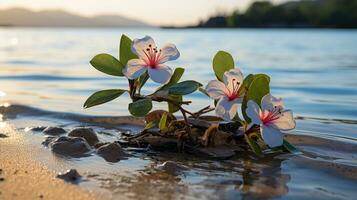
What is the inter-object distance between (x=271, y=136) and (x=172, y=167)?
1.54ft

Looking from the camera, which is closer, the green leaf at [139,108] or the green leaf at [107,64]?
the green leaf at [139,108]

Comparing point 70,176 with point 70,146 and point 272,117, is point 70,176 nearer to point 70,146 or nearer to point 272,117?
point 70,146

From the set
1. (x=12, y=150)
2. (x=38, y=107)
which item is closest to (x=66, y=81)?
(x=38, y=107)

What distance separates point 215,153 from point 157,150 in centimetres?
33

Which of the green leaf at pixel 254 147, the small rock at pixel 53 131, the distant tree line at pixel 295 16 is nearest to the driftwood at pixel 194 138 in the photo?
the green leaf at pixel 254 147

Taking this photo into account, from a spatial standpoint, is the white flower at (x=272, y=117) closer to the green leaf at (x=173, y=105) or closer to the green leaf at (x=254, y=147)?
the green leaf at (x=254, y=147)

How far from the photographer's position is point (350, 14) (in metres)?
93.6

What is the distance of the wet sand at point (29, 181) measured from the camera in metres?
1.94

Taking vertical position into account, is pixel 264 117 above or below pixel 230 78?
below

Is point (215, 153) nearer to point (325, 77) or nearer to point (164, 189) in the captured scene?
point (164, 189)

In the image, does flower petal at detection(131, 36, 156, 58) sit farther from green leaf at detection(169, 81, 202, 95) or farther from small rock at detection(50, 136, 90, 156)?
small rock at detection(50, 136, 90, 156)

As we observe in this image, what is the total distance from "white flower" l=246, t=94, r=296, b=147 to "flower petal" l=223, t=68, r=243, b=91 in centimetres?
18

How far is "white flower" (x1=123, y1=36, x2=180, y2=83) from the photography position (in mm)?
2637

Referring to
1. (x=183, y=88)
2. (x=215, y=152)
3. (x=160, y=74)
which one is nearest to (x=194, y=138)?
(x=215, y=152)
